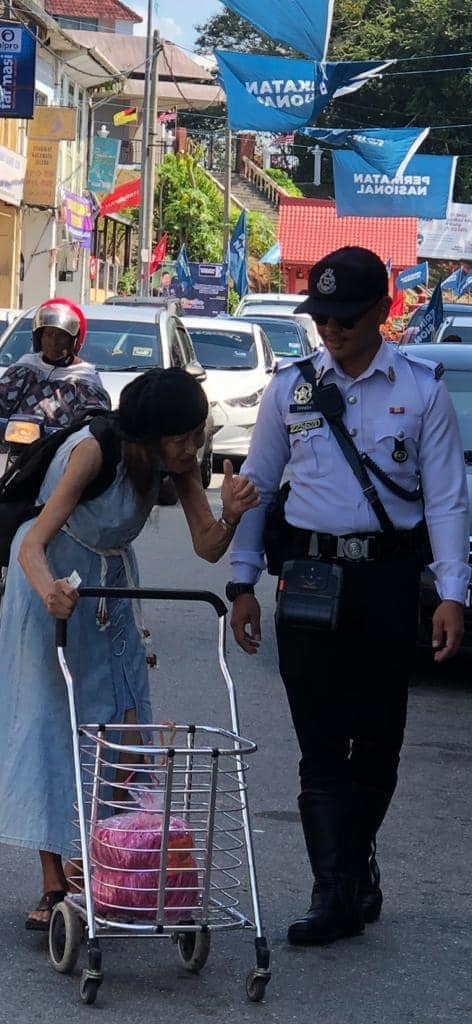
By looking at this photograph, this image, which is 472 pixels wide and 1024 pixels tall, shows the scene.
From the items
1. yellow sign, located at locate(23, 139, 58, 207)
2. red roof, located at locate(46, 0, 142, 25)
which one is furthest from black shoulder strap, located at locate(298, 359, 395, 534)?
red roof, located at locate(46, 0, 142, 25)

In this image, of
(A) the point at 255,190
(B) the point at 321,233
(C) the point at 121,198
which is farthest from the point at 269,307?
(A) the point at 255,190

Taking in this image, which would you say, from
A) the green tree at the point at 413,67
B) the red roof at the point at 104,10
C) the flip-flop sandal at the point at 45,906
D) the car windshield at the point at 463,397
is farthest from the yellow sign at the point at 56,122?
the red roof at the point at 104,10

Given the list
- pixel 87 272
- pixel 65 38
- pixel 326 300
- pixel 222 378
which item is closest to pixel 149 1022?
pixel 326 300

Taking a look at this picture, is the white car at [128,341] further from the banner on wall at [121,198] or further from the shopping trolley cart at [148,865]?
the banner on wall at [121,198]

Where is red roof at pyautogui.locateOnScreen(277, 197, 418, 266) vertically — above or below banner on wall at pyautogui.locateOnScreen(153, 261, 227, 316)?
above

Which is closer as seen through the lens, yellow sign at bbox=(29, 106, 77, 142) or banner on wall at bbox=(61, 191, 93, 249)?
yellow sign at bbox=(29, 106, 77, 142)

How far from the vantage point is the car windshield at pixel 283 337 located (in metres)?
26.7

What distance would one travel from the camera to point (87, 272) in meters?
57.1

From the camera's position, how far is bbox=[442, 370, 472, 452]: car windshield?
10.4 metres

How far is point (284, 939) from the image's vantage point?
16.7 feet

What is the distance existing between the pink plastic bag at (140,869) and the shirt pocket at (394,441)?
1.16 metres

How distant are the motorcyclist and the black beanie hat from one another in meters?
4.19

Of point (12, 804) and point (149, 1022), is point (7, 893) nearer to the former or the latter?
point (12, 804)

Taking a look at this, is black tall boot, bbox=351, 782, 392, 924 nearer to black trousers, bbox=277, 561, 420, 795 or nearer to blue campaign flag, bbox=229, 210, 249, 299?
black trousers, bbox=277, 561, 420, 795
